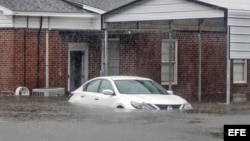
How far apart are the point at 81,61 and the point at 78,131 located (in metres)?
17.5

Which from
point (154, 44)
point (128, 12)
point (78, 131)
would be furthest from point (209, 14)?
point (78, 131)

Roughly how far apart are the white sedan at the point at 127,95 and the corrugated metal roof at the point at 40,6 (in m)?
8.42

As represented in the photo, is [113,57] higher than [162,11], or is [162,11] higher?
[162,11]

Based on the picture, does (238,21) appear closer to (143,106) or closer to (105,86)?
(105,86)

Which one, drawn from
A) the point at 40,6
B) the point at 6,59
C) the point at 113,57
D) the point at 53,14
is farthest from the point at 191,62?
the point at 6,59

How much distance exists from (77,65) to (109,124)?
16.4 metres

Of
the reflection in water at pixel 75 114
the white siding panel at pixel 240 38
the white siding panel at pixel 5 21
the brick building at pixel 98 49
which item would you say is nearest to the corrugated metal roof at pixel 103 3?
the brick building at pixel 98 49

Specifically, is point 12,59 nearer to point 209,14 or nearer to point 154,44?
point 154,44

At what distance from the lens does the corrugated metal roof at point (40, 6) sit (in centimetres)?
2875

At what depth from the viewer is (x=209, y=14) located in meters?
23.8

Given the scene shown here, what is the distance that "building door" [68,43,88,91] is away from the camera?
30.9 metres

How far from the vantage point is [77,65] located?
31312 millimetres

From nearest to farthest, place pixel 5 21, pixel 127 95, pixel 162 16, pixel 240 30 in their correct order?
pixel 127 95
pixel 240 30
pixel 162 16
pixel 5 21

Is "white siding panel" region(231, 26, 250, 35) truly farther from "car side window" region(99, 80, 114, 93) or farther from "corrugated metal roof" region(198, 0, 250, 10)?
"car side window" region(99, 80, 114, 93)
